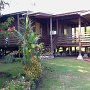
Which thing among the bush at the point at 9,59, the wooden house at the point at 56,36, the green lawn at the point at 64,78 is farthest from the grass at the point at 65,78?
the wooden house at the point at 56,36

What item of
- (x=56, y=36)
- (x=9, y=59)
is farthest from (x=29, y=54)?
(x=56, y=36)

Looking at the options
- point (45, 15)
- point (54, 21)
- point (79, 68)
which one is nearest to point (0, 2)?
point (79, 68)

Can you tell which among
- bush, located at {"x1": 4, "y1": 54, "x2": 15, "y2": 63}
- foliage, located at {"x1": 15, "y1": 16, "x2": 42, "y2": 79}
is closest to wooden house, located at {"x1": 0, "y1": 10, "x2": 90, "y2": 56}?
bush, located at {"x1": 4, "y1": 54, "x2": 15, "y2": 63}

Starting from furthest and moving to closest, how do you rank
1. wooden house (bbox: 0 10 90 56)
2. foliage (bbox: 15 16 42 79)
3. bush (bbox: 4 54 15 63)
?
wooden house (bbox: 0 10 90 56), bush (bbox: 4 54 15 63), foliage (bbox: 15 16 42 79)

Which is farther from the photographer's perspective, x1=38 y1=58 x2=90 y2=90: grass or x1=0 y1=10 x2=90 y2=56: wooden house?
x1=0 y1=10 x2=90 y2=56: wooden house

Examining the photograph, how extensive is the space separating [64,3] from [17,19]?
12.0 meters

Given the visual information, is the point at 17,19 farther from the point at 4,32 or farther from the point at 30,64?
the point at 30,64

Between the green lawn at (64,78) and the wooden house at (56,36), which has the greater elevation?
the wooden house at (56,36)

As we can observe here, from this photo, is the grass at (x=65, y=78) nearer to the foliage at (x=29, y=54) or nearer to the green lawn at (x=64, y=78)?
the green lawn at (x=64, y=78)

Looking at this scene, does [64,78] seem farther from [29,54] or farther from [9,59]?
[9,59]

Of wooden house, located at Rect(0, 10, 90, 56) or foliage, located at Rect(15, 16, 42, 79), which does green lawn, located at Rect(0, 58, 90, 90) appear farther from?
wooden house, located at Rect(0, 10, 90, 56)

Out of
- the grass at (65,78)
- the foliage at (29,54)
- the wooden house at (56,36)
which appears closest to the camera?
the grass at (65,78)

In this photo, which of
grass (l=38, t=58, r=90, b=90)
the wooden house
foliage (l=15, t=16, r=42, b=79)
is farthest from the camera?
the wooden house

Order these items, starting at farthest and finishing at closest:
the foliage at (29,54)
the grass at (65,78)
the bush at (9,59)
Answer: the bush at (9,59) → the foliage at (29,54) → the grass at (65,78)
